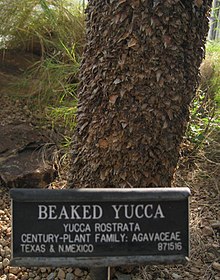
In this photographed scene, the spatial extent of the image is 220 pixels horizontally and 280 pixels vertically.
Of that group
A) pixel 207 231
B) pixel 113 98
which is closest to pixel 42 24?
pixel 113 98

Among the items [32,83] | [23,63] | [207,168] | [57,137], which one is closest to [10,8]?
[23,63]

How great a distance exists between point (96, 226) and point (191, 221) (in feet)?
2.57

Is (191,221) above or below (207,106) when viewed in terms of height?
below

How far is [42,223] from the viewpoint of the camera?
44.2 inches

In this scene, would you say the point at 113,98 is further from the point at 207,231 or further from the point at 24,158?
the point at 24,158

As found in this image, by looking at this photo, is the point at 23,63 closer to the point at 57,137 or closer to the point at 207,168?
the point at 57,137

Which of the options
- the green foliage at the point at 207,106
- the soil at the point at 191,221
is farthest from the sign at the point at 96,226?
the green foliage at the point at 207,106

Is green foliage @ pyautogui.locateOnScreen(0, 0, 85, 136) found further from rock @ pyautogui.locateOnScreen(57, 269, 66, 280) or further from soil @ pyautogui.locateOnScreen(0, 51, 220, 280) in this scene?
rock @ pyautogui.locateOnScreen(57, 269, 66, 280)

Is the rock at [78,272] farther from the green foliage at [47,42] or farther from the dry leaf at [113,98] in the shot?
the green foliage at [47,42]

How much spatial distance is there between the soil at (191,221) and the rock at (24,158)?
2.5 inches

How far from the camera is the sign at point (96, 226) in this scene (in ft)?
3.67

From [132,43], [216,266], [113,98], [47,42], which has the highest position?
[47,42]

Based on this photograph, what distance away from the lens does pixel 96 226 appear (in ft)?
3.70

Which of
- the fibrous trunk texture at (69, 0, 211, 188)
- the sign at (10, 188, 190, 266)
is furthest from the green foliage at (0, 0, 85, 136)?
the sign at (10, 188, 190, 266)
